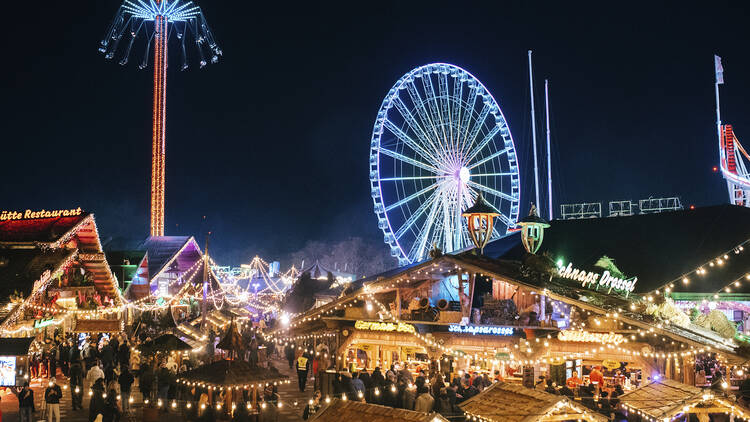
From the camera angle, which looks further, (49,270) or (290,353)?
(290,353)

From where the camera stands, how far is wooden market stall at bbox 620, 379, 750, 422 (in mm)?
10898

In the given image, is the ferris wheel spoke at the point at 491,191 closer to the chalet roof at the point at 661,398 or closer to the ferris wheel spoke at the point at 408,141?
the ferris wheel spoke at the point at 408,141

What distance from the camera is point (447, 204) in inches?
1356

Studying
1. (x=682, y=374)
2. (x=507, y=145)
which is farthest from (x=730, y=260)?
(x=682, y=374)

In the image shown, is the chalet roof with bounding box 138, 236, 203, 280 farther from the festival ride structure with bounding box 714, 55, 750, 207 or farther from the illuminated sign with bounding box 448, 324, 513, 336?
the festival ride structure with bounding box 714, 55, 750, 207

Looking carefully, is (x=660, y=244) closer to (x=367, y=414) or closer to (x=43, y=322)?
(x=43, y=322)

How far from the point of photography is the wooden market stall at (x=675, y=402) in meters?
10.9

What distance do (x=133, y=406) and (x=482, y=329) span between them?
9875 millimetres

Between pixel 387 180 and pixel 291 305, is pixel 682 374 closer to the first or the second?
Answer: pixel 387 180

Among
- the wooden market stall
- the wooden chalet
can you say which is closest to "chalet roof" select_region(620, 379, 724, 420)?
the wooden market stall

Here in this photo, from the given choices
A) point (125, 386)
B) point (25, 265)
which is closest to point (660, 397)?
point (125, 386)

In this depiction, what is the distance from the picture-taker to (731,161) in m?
43.1

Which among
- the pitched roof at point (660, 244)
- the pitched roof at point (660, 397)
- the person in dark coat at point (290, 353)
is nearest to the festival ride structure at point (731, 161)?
the pitched roof at point (660, 244)

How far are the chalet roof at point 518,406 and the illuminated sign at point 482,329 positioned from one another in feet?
28.5
